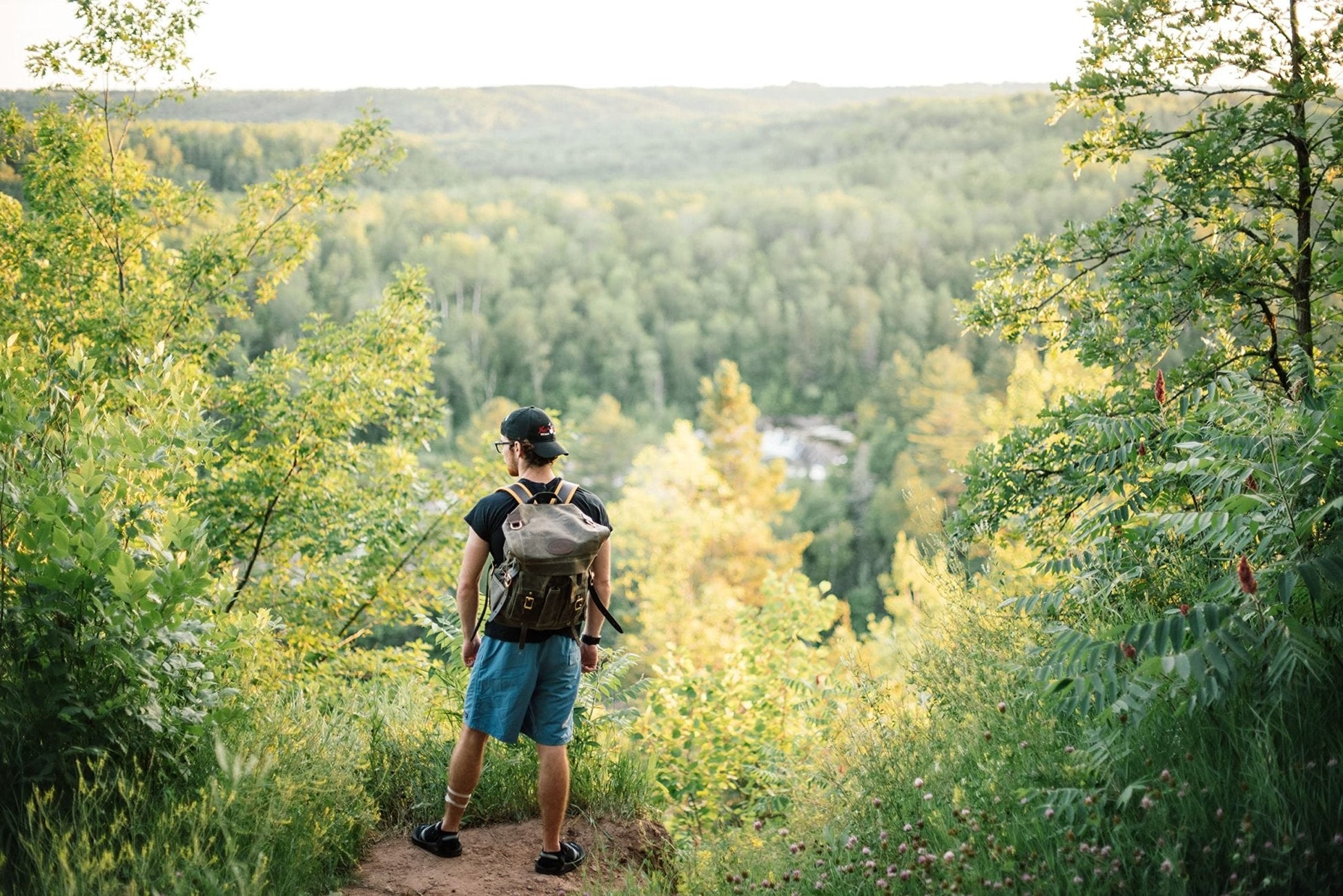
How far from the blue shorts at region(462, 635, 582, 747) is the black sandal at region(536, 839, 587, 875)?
0.50m

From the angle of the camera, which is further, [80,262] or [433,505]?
[433,505]

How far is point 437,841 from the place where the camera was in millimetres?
4223

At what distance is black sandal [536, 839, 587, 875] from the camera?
163 inches

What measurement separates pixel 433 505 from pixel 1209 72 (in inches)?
367

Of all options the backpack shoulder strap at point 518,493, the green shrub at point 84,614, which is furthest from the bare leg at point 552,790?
the green shrub at point 84,614

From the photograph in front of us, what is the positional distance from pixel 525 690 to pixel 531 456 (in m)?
1.03

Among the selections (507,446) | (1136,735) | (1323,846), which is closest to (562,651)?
(507,446)

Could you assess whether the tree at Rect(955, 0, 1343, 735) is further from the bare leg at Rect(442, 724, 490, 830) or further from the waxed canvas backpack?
the bare leg at Rect(442, 724, 490, 830)

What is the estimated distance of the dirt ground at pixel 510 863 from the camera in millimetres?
3893

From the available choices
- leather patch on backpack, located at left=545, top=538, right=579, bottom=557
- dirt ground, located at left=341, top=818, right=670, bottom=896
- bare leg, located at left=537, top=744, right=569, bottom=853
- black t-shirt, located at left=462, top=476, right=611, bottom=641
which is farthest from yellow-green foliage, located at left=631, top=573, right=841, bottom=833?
leather patch on backpack, located at left=545, top=538, right=579, bottom=557

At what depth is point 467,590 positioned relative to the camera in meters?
4.15

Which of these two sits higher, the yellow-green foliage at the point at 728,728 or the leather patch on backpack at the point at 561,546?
the leather patch on backpack at the point at 561,546

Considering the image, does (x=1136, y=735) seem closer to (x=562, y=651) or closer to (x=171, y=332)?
(x=562, y=651)

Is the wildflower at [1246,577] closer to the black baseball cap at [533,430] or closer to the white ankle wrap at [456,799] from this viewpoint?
the black baseball cap at [533,430]
